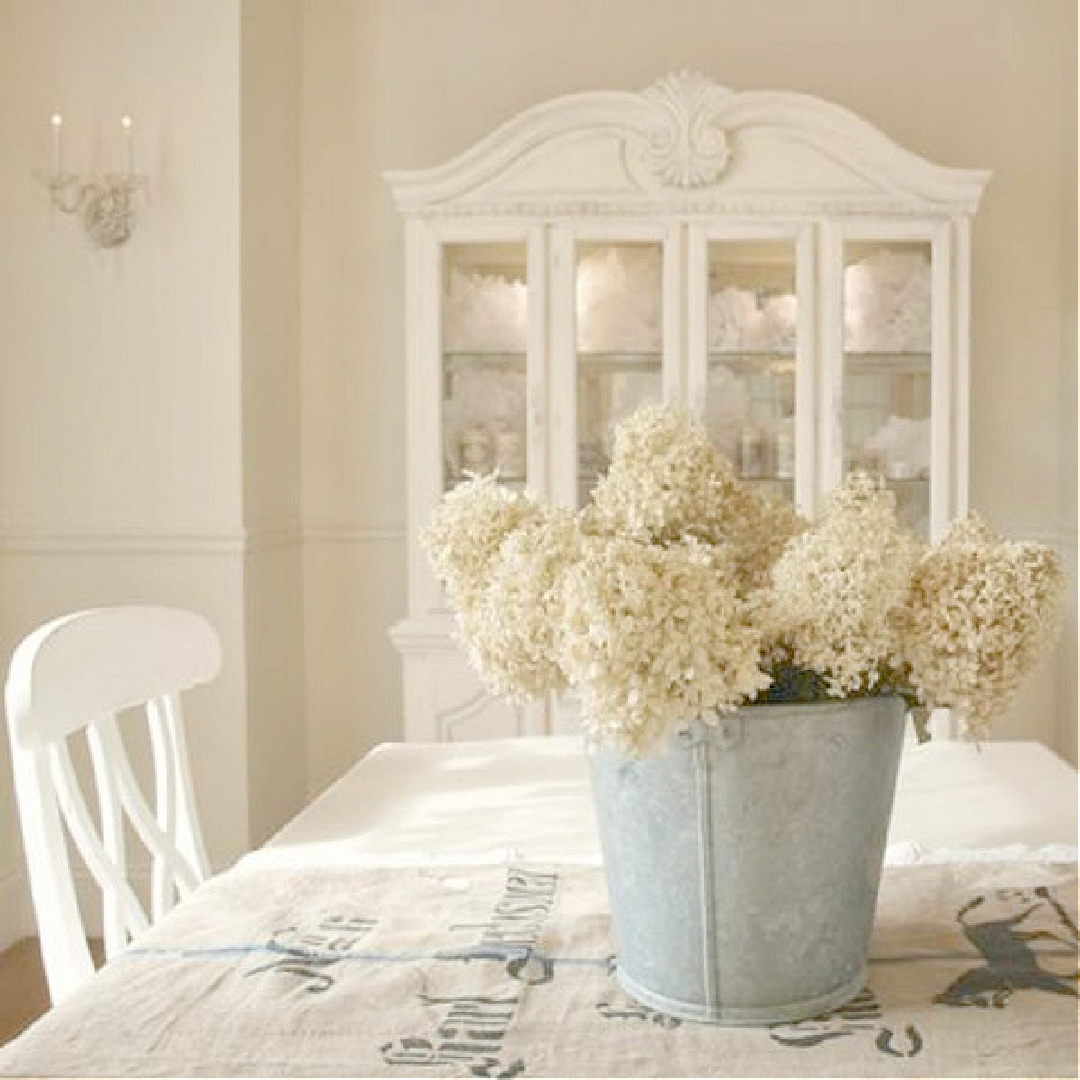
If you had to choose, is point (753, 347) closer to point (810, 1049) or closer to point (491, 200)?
point (491, 200)

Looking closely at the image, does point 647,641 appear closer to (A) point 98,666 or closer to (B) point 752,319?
(A) point 98,666

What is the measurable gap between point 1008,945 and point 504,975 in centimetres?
37

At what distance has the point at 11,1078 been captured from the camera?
88 centimetres

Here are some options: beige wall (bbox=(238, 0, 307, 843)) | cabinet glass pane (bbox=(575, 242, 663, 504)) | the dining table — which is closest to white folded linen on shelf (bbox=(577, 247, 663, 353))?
cabinet glass pane (bbox=(575, 242, 663, 504))

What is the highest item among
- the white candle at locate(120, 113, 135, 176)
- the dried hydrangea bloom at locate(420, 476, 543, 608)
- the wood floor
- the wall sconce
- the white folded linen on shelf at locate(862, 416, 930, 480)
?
the white candle at locate(120, 113, 135, 176)

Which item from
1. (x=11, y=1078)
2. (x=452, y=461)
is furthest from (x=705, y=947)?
(x=452, y=461)

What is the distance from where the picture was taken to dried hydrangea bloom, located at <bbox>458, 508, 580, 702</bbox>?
2.91 feet

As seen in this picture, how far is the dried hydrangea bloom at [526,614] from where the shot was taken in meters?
0.89

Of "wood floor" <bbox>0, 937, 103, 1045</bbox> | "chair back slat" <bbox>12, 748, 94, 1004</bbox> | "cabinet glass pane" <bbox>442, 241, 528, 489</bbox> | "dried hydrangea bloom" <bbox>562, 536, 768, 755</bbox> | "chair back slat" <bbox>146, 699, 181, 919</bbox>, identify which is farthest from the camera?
"cabinet glass pane" <bbox>442, 241, 528, 489</bbox>

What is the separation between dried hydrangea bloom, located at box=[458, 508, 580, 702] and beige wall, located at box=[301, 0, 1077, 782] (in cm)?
309

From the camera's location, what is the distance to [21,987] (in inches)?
126

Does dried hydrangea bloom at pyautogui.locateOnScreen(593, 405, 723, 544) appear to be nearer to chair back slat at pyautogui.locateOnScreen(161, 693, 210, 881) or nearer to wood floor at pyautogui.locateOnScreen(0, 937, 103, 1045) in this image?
chair back slat at pyautogui.locateOnScreen(161, 693, 210, 881)

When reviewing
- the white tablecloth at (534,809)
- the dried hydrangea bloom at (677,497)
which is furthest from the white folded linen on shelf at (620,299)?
the dried hydrangea bloom at (677,497)

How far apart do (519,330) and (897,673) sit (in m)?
2.73
